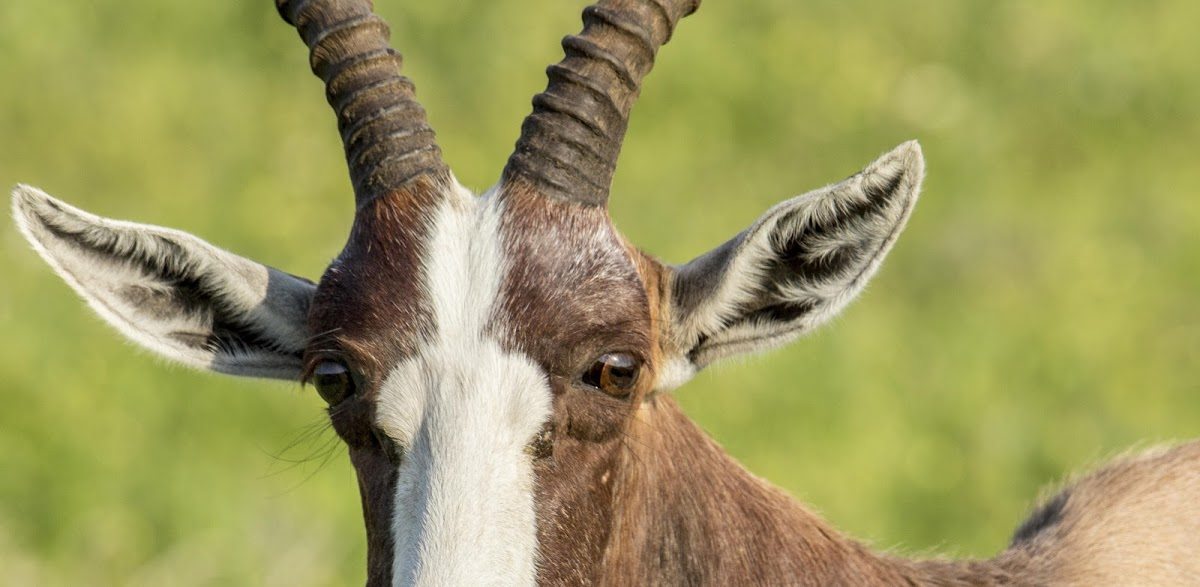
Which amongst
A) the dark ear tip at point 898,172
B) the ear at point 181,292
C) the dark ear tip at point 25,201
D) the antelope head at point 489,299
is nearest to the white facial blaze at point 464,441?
the antelope head at point 489,299

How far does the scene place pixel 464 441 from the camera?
466cm

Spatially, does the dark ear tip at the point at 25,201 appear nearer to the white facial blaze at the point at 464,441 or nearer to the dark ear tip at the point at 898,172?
the white facial blaze at the point at 464,441

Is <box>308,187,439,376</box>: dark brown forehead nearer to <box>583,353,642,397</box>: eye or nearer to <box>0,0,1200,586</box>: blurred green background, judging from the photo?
<box>583,353,642,397</box>: eye

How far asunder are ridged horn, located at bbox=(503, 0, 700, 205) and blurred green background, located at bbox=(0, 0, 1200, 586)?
204 inches

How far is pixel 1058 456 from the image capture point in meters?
12.4

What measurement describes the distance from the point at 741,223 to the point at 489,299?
975cm

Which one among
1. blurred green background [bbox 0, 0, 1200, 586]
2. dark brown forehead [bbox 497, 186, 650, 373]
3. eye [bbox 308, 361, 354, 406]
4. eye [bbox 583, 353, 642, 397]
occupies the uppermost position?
blurred green background [bbox 0, 0, 1200, 586]

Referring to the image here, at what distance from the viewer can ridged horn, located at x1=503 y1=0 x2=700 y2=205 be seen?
518cm

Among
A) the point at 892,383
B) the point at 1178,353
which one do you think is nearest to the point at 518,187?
the point at 892,383

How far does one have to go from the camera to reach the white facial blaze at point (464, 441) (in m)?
4.56

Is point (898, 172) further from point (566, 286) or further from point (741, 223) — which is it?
point (741, 223)

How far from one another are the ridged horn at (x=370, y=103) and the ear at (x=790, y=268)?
913 mm

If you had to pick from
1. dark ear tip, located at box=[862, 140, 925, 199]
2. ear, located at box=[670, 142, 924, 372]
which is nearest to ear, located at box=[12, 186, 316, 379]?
ear, located at box=[670, 142, 924, 372]

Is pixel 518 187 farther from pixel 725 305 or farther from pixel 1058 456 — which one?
pixel 1058 456
